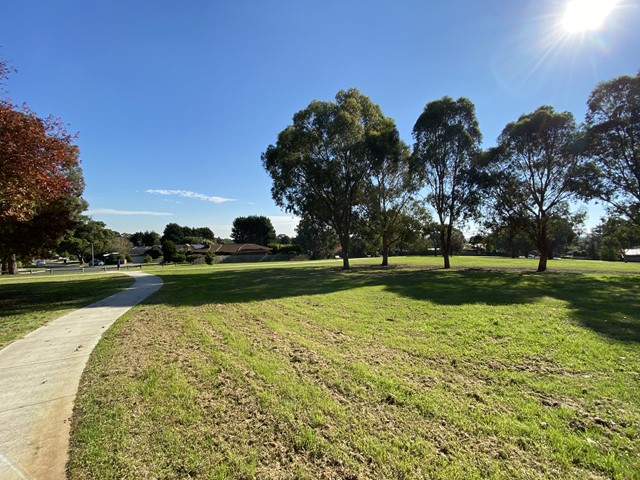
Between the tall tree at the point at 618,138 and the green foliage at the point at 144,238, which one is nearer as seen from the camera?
the tall tree at the point at 618,138

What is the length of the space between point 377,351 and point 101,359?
4.81 meters

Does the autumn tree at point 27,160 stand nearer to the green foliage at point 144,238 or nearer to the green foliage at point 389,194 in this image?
Answer: the green foliage at point 389,194

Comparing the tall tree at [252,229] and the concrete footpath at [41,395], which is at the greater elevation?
the tall tree at [252,229]

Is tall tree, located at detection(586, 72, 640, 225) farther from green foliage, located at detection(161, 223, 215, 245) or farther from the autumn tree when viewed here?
green foliage, located at detection(161, 223, 215, 245)

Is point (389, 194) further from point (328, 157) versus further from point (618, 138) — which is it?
point (618, 138)

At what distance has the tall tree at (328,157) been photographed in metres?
24.9

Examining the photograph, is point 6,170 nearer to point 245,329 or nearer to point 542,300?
point 245,329

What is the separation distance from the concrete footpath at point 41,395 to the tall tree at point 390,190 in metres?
22.9

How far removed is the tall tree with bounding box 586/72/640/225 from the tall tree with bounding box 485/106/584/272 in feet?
4.47

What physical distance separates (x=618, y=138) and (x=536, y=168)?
4728 millimetres

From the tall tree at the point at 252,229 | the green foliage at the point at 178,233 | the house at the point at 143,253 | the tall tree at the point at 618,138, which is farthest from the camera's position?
the green foliage at the point at 178,233

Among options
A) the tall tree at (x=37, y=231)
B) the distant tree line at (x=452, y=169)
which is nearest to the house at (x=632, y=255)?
the distant tree line at (x=452, y=169)

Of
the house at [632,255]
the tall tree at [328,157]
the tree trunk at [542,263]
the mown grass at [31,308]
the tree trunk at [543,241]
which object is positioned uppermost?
the tall tree at [328,157]

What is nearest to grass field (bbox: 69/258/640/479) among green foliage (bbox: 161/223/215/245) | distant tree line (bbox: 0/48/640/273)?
distant tree line (bbox: 0/48/640/273)
